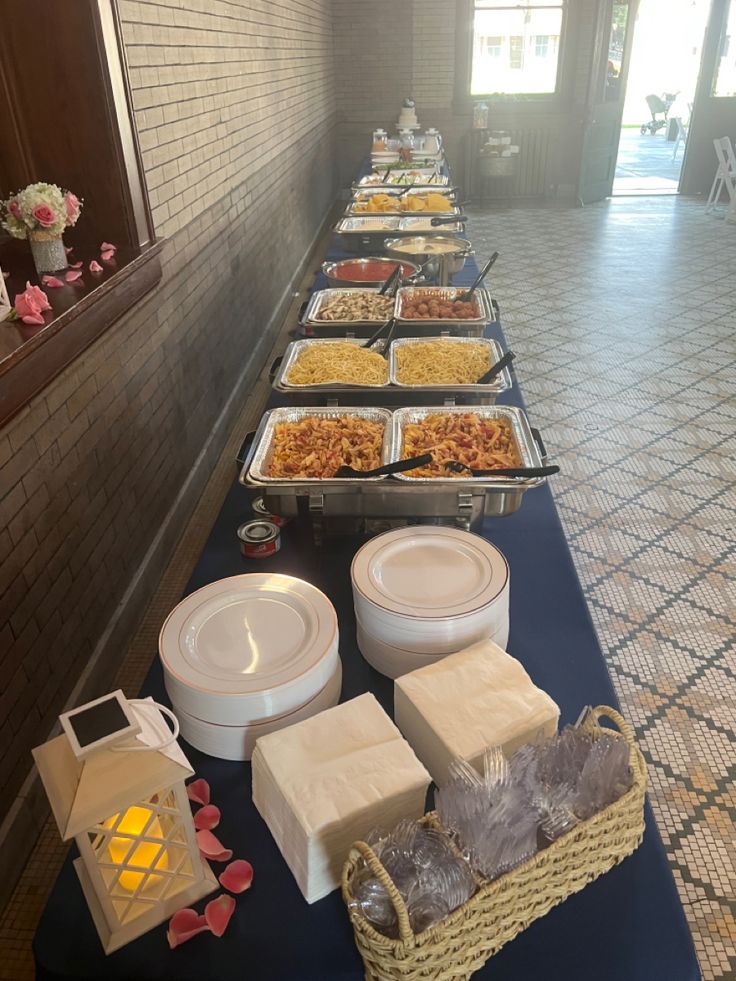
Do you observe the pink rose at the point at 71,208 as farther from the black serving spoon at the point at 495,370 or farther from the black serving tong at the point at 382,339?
the black serving spoon at the point at 495,370

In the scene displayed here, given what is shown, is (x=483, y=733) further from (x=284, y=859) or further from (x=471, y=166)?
(x=471, y=166)

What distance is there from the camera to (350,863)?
2.42 feet

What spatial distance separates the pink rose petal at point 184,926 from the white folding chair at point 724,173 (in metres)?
7.71

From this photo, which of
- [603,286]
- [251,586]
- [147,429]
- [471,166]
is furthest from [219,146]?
[471,166]

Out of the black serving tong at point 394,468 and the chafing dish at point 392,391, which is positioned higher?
the black serving tong at point 394,468

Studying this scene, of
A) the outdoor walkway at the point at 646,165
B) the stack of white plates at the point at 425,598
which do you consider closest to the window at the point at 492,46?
the outdoor walkway at the point at 646,165

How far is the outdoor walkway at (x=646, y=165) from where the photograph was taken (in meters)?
8.66

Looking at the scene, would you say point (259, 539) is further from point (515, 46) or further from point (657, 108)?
point (657, 108)

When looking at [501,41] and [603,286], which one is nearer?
[603,286]

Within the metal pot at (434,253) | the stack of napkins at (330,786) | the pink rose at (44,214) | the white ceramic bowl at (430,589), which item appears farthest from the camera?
the metal pot at (434,253)

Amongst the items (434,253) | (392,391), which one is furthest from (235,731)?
(434,253)

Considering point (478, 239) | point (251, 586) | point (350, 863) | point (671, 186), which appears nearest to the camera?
point (350, 863)

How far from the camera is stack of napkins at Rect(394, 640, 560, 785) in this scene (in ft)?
2.94

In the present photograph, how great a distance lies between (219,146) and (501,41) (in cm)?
597
